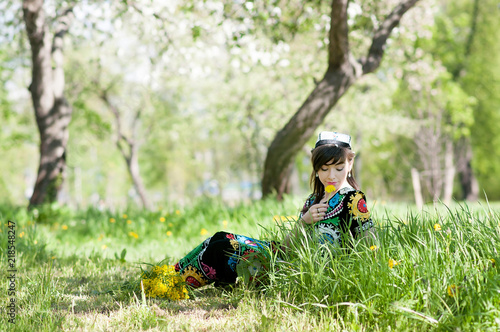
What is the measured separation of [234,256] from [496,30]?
2361cm

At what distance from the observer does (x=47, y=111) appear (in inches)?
309

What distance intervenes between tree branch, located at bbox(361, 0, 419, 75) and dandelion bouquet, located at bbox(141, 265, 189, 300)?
4860 mm

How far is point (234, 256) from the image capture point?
2.89 meters

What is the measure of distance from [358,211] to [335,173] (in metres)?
0.29

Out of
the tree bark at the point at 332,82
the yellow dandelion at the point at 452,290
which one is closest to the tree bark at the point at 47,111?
the tree bark at the point at 332,82

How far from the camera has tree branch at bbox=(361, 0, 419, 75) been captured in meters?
6.37

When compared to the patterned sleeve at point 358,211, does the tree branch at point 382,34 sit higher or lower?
higher

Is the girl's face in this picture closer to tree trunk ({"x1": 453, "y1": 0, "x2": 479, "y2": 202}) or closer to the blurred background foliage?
the blurred background foliage

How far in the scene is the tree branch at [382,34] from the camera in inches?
251

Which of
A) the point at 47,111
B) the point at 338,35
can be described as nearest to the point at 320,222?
the point at 338,35

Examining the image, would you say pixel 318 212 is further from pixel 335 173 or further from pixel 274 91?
pixel 274 91

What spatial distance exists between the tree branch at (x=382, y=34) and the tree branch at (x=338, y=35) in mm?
496

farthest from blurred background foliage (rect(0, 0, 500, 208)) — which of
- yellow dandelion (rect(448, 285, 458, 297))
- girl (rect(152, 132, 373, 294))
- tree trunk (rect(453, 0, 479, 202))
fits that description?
yellow dandelion (rect(448, 285, 458, 297))

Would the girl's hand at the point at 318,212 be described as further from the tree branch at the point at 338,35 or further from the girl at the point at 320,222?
the tree branch at the point at 338,35
